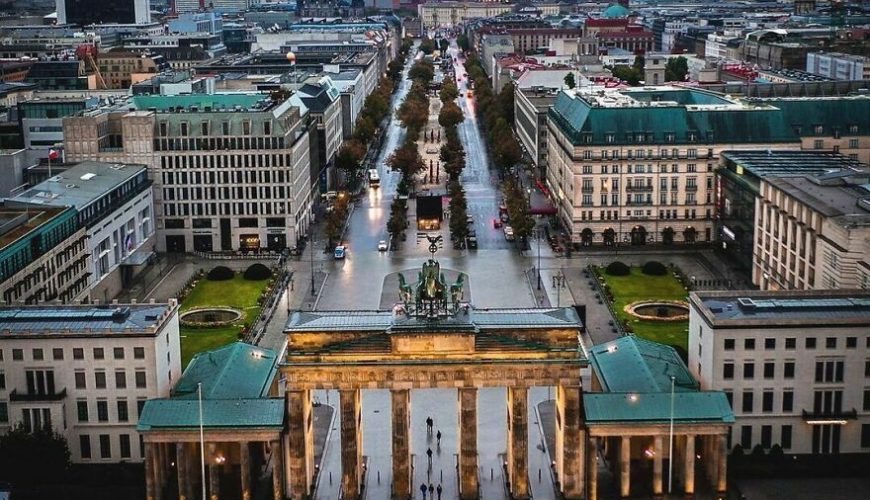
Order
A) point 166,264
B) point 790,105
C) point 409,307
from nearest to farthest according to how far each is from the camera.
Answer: point 409,307
point 166,264
point 790,105

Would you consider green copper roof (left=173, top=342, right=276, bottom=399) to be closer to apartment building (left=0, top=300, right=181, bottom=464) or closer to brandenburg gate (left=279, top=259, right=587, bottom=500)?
apartment building (left=0, top=300, right=181, bottom=464)

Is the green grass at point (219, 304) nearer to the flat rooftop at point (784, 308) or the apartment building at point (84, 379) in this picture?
the apartment building at point (84, 379)

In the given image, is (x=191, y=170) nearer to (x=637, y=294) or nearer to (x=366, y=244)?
(x=366, y=244)

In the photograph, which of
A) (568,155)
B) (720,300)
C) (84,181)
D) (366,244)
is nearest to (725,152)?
(568,155)

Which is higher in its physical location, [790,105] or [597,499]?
[790,105]

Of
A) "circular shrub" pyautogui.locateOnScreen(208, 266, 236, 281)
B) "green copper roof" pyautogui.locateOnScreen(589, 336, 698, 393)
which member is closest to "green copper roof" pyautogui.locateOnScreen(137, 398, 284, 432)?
"green copper roof" pyautogui.locateOnScreen(589, 336, 698, 393)

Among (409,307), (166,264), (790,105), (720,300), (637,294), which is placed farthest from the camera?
(790,105)

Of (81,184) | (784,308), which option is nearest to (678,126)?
(784,308)
